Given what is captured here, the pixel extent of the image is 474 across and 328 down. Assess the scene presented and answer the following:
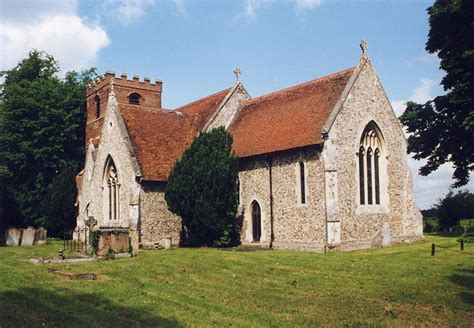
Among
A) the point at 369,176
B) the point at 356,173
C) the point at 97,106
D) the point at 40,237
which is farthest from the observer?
the point at 97,106

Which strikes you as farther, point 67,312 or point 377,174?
point 377,174

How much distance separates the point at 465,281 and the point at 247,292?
22.6 feet

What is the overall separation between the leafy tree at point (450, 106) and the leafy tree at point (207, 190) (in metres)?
12.7

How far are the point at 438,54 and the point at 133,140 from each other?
19433 mm

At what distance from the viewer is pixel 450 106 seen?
30797 mm

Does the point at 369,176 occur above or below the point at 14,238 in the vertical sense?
above

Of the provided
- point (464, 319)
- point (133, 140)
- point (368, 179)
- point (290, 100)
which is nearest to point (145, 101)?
point (133, 140)

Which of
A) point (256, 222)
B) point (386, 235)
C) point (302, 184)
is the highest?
point (302, 184)

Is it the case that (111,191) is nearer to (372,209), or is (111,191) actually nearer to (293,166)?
(293,166)

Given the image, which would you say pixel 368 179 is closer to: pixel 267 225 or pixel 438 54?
pixel 267 225

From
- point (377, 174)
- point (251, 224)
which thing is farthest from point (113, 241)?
point (377, 174)

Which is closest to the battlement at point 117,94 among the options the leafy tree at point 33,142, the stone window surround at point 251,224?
Result: the leafy tree at point 33,142

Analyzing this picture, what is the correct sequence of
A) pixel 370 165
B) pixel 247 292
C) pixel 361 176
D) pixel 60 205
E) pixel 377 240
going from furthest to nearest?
pixel 60 205 < pixel 370 165 < pixel 361 176 < pixel 377 240 < pixel 247 292

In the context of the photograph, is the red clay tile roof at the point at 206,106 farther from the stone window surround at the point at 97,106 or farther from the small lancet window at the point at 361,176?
the small lancet window at the point at 361,176
